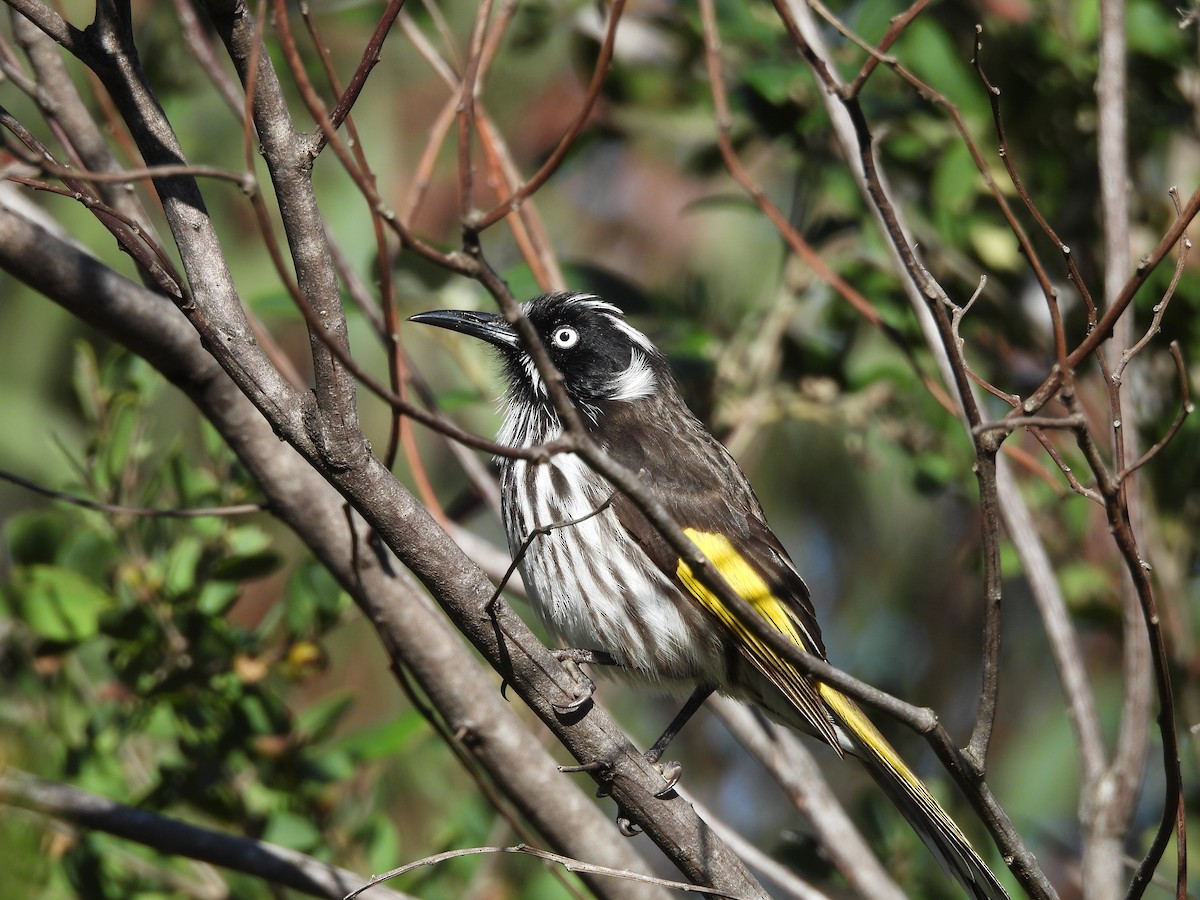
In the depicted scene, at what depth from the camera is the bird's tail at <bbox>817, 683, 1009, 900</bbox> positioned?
310 cm

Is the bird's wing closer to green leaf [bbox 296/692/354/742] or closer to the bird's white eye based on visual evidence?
the bird's white eye

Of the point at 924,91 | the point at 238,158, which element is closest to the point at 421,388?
the point at 924,91

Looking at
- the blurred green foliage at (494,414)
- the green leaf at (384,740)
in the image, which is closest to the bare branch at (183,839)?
the blurred green foliage at (494,414)

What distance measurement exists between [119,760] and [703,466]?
77.0 inches

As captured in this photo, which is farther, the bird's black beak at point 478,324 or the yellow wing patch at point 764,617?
the bird's black beak at point 478,324

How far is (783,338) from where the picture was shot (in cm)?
467

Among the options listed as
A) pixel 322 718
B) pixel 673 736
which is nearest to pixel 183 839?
pixel 322 718

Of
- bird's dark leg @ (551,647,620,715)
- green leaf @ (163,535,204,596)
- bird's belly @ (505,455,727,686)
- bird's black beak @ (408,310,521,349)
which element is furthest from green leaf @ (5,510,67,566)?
bird's dark leg @ (551,647,620,715)

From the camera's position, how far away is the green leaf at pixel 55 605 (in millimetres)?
3486

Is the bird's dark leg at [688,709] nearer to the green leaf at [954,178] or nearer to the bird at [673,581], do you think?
the bird at [673,581]

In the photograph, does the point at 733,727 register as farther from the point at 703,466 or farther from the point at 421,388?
the point at 421,388

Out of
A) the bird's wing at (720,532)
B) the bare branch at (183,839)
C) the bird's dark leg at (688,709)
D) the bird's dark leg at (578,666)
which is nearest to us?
the bird's dark leg at (578,666)

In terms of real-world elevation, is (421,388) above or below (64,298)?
above

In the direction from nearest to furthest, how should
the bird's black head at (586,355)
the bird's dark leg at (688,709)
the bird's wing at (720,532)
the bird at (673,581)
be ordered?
the bird at (673,581)
the bird's wing at (720,532)
the bird's dark leg at (688,709)
the bird's black head at (586,355)
